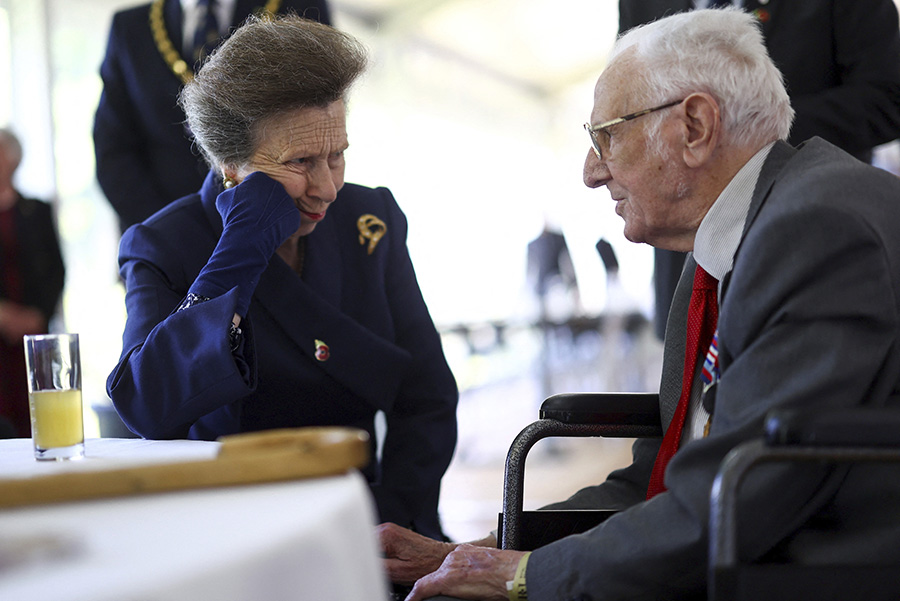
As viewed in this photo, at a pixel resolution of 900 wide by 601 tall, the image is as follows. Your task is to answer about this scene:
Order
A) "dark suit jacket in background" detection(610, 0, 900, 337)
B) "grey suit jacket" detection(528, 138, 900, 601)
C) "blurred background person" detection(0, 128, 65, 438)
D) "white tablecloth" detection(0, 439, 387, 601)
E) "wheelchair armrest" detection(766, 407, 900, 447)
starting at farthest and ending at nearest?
"blurred background person" detection(0, 128, 65, 438) < "dark suit jacket in background" detection(610, 0, 900, 337) < "grey suit jacket" detection(528, 138, 900, 601) < "wheelchair armrest" detection(766, 407, 900, 447) < "white tablecloth" detection(0, 439, 387, 601)

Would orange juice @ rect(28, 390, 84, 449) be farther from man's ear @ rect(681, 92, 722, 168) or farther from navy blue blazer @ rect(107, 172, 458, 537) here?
man's ear @ rect(681, 92, 722, 168)

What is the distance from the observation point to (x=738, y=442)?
0.95 meters

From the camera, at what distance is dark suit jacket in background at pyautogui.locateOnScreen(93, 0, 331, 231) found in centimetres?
234

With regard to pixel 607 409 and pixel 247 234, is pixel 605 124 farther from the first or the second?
pixel 247 234

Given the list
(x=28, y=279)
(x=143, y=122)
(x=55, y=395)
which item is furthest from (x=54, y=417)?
(x=28, y=279)

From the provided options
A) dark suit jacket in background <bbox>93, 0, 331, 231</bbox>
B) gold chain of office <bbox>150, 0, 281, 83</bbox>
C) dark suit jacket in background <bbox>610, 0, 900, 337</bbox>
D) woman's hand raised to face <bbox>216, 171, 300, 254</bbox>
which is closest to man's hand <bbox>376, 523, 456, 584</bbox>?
woman's hand raised to face <bbox>216, 171, 300, 254</bbox>

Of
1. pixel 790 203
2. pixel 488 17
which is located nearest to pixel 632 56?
pixel 790 203

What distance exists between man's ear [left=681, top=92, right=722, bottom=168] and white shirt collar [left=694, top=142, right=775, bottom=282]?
0.19 ft

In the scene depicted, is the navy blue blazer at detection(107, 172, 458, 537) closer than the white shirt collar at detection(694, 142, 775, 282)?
No

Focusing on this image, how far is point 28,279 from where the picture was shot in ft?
11.3

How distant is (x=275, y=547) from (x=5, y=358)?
3.19 metres

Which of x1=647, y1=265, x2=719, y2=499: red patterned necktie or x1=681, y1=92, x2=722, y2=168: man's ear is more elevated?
x1=681, y1=92, x2=722, y2=168: man's ear

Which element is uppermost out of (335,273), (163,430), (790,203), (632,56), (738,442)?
(632,56)

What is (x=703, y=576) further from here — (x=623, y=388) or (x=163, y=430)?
(x=623, y=388)
